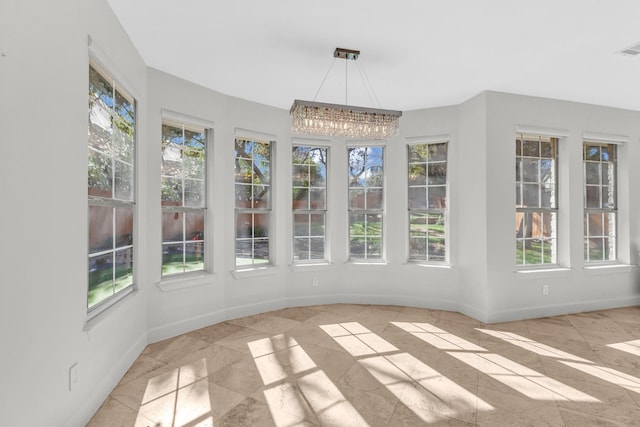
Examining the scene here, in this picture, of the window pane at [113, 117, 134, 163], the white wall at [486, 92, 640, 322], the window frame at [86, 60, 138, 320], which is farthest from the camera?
the white wall at [486, 92, 640, 322]

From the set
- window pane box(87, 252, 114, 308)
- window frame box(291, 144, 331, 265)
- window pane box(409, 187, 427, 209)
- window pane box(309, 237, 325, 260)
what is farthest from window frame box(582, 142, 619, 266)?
window pane box(87, 252, 114, 308)

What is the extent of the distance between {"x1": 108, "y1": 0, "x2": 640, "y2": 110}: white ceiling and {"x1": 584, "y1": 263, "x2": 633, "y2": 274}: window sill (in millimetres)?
2276

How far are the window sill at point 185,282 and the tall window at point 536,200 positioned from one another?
3927mm

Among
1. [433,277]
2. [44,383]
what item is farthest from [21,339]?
[433,277]

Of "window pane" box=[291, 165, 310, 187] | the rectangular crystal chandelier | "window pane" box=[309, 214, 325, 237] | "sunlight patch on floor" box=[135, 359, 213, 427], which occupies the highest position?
the rectangular crystal chandelier

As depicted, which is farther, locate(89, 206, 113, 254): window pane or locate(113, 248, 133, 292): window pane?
locate(113, 248, 133, 292): window pane

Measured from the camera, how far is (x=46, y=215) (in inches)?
64.7

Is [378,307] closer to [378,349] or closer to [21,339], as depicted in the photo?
[378,349]

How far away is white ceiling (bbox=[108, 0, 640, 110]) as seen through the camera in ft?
7.60

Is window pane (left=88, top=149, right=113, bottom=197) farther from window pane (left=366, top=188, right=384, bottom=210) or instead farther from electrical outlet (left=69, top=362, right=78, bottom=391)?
window pane (left=366, top=188, right=384, bottom=210)

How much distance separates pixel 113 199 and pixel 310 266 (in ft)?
8.80

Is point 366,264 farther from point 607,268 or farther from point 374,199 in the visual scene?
point 607,268

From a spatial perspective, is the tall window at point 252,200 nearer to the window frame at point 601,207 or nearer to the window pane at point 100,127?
the window pane at point 100,127

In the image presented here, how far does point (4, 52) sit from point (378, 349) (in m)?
3.32
